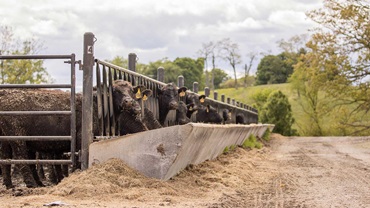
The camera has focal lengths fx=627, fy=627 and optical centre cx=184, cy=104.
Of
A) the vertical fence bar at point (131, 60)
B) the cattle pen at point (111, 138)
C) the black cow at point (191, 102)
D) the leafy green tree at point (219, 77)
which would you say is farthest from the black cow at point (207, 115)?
the leafy green tree at point (219, 77)

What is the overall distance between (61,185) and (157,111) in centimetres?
801

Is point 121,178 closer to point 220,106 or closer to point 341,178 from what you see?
point 341,178

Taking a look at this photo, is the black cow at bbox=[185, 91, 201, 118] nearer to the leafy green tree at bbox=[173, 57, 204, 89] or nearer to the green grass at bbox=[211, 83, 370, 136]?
the green grass at bbox=[211, 83, 370, 136]

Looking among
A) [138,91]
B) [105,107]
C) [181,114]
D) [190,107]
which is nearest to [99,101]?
[105,107]

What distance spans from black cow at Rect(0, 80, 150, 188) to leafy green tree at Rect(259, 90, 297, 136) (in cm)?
5974

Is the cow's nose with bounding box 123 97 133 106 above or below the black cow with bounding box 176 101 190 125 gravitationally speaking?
above

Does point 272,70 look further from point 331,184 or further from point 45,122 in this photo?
point 331,184

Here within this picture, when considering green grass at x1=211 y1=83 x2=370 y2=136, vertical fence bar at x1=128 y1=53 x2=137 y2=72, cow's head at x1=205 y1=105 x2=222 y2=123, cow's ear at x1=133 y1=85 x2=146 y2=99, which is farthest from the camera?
green grass at x1=211 y1=83 x2=370 y2=136

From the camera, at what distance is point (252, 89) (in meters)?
117

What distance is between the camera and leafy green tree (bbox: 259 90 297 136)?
70375 mm

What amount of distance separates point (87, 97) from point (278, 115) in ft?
207

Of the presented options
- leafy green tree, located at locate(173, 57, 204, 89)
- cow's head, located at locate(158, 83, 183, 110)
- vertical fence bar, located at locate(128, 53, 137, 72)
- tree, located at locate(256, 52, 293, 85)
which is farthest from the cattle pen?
tree, located at locate(256, 52, 293, 85)

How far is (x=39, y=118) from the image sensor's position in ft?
37.4

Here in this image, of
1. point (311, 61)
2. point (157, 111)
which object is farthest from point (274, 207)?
point (311, 61)
